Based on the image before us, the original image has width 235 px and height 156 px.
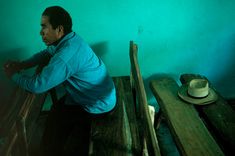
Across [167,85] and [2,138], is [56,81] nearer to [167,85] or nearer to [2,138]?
[2,138]

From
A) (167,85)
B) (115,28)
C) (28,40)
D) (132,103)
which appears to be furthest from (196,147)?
(28,40)

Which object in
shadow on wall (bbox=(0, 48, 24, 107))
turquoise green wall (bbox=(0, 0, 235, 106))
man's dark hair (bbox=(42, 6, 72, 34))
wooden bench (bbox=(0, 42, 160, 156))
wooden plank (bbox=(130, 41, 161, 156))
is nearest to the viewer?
wooden plank (bbox=(130, 41, 161, 156))

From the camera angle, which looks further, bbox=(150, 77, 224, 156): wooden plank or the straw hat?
the straw hat

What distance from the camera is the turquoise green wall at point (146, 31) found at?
2439 mm

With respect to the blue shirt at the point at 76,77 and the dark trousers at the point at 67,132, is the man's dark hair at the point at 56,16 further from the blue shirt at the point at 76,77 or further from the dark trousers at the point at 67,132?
the dark trousers at the point at 67,132

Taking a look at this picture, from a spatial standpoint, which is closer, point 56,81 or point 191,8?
point 56,81

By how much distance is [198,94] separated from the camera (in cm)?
249

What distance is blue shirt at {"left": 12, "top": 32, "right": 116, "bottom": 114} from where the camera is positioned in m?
1.71

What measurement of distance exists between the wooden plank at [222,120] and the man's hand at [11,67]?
Answer: 1641 mm

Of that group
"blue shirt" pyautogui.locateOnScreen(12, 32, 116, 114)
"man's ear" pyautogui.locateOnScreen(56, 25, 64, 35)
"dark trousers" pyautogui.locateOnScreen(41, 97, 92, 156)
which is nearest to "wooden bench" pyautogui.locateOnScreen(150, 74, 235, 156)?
"blue shirt" pyautogui.locateOnScreen(12, 32, 116, 114)

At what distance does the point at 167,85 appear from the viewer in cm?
276

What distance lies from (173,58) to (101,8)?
0.93 m

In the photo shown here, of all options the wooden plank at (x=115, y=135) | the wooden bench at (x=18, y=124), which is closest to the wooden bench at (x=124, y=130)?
the wooden plank at (x=115, y=135)

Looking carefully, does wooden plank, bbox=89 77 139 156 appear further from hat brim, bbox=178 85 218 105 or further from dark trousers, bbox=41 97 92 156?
hat brim, bbox=178 85 218 105
